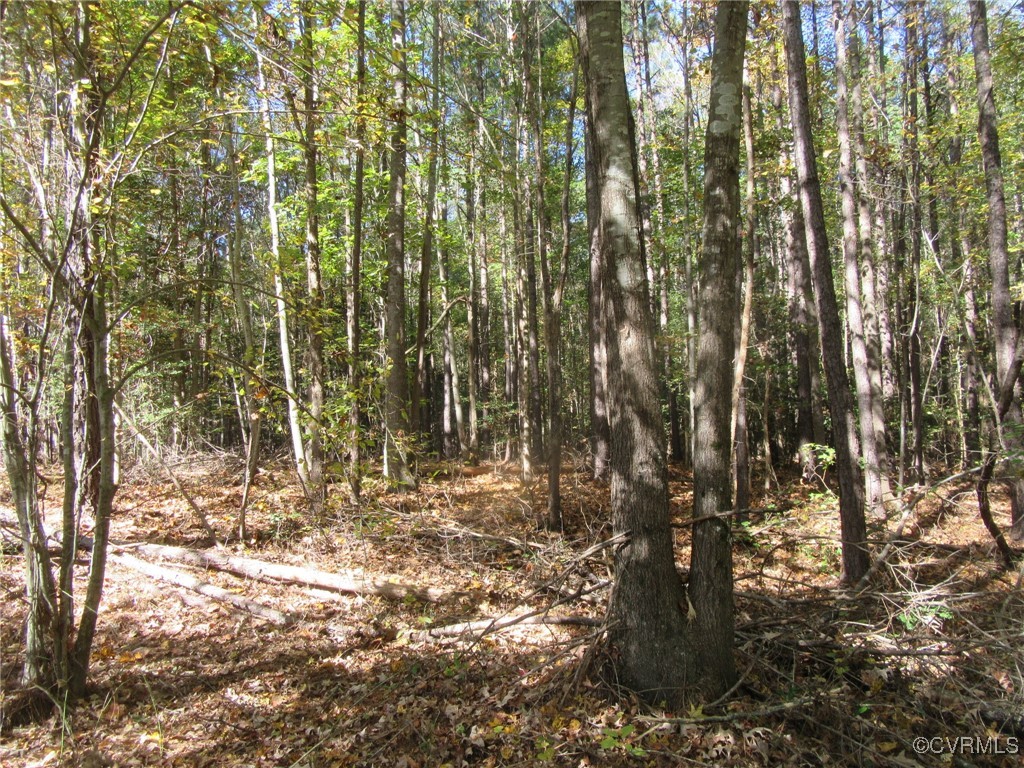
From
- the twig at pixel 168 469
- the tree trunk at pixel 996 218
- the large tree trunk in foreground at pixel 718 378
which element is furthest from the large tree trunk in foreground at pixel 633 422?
the tree trunk at pixel 996 218

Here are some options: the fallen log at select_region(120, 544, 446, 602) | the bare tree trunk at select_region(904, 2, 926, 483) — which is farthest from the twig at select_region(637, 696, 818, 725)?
the bare tree trunk at select_region(904, 2, 926, 483)

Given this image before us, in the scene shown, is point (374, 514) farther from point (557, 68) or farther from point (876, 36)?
point (876, 36)

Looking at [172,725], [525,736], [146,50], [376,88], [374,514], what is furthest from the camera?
[374,514]

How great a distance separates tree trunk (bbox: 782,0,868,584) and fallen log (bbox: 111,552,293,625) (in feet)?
20.0

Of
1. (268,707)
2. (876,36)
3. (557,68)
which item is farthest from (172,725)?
(876,36)

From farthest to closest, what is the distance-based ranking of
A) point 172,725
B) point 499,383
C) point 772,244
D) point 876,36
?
1. point 499,383
2. point 772,244
3. point 876,36
4. point 172,725

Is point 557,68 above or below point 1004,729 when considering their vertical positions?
above

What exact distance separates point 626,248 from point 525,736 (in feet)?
11.9

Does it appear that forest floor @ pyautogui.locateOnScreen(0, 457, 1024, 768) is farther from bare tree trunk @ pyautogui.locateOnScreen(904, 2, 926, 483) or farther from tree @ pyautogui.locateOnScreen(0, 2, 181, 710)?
bare tree trunk @ pyautogui.locateOnScreen(904, 2, 926, 483)

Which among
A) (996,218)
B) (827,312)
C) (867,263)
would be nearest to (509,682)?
(827,312)

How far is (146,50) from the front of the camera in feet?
15.7

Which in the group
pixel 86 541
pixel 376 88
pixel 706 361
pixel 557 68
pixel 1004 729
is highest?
pixel 557 68

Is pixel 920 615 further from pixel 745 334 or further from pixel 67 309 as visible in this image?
pixel 67 309

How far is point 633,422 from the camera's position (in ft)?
13.3
